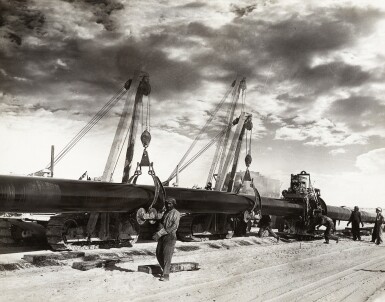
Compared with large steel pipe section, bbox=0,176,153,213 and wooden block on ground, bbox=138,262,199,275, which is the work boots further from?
large steel pipe section, bbox=0,176,153,213

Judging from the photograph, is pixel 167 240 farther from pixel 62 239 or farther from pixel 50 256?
pixel 62 239

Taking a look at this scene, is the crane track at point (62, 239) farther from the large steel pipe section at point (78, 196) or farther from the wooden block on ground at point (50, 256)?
the large steel pipe section at point (78, 196)

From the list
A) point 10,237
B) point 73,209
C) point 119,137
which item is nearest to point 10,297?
point 73,209

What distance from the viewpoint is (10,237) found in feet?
36.7

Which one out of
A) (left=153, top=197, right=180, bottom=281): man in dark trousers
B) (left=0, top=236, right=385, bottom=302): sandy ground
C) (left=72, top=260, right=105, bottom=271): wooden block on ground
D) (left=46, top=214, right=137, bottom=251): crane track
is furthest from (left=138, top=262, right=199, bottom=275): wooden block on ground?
(left=46, top=214, right=137, bottom=251): crane track

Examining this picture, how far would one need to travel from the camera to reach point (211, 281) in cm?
736

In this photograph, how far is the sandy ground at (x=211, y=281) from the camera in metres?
6.11

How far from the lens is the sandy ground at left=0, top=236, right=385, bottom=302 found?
6.11 meters

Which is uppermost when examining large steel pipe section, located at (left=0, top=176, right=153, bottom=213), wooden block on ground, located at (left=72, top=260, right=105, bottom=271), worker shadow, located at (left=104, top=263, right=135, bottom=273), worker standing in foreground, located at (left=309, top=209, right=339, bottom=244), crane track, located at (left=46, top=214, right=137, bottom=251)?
large steel pipe section, located at (left=0, top=176, right=153, bottom=213)

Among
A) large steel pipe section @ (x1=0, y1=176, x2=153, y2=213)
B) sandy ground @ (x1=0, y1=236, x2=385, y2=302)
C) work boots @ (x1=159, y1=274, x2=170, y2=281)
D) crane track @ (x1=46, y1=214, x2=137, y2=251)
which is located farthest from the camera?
crane track @ (x1=46, y1=214, x2=137, y2=251)

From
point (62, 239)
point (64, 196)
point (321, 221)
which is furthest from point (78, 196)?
point (321, 221)

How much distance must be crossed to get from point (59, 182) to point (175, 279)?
3.02 metres

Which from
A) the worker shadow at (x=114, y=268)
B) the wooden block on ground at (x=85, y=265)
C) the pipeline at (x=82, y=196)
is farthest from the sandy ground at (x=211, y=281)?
the pipeline at (x=82, y=196)

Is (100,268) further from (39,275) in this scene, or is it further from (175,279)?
(175,279)
